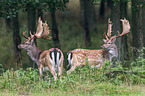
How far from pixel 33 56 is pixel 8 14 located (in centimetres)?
189

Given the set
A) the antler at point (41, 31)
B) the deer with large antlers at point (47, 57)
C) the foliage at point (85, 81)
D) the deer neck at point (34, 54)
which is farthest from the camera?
the antler at point (41, 31)

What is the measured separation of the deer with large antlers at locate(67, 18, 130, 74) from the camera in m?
10.9

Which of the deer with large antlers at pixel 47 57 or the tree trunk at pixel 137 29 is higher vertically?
the tree trunk at pixel 137 29

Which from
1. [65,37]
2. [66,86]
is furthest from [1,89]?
[65,37]

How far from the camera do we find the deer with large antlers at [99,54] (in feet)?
35.9

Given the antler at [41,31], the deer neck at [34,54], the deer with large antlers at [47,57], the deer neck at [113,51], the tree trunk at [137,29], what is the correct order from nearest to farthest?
the deer with large antlers at [47,57]
the deer neck at [34,54]
the antler at [41,31]
the deer neck at [113,51]
the tree trunk at [137,29]

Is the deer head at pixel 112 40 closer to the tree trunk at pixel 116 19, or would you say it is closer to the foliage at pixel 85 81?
the tree trunk at pixel 116 19

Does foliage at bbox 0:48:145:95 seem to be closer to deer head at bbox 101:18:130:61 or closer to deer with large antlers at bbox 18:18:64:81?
deer with large antlers at bbox 18:18:64:81

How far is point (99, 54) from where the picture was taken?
36.8ft

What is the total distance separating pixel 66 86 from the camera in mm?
8633

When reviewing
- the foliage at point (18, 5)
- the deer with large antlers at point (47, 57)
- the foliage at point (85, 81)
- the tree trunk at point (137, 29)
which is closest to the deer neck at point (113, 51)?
the tree trunk at point (137, 29)

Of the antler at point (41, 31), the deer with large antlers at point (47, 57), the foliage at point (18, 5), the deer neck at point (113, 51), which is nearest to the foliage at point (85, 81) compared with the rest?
the deer with large antlers at point (47, 57)

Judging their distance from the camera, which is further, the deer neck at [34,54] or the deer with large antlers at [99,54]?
the deer with large antlers at [99,54]

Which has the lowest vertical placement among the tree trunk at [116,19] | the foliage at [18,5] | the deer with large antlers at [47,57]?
the deer with large antlers at [47,57]
